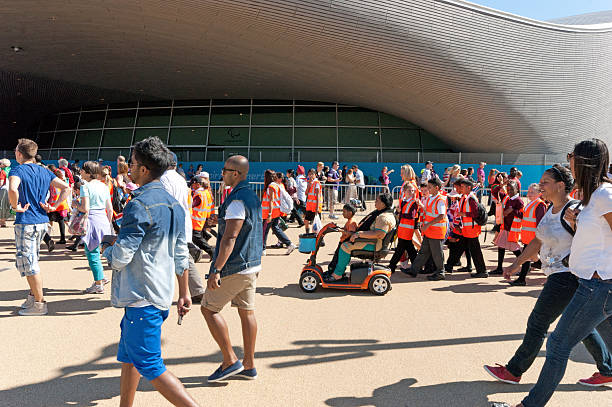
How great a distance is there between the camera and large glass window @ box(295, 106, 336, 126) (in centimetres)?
2834

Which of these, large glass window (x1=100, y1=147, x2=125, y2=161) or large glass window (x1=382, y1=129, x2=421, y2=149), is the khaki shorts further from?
large glass window (x1=100, y1=147, x2=125, y2=161)

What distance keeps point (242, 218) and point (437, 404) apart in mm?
2063

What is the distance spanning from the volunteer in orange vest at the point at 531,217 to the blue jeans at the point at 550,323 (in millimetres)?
3543

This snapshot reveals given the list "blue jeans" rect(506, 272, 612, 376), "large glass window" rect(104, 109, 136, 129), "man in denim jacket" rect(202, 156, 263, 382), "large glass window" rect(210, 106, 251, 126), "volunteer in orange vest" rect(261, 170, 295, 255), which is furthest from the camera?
"large glass window" rect(104, 109, 136, 129)

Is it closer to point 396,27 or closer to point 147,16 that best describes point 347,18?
point 396,27

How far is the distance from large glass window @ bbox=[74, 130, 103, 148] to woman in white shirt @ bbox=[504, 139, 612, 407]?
33.2m

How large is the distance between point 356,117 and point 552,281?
84.0 ft

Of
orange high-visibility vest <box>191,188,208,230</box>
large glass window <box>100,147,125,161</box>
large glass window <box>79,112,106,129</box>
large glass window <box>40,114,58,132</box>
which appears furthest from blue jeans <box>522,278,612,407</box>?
large glass window <box>40,114,58,132</box>

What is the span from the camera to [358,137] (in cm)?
2783

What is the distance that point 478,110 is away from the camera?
22.1 metres

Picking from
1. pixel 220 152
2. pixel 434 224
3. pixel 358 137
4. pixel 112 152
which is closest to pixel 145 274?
pixel 434 224

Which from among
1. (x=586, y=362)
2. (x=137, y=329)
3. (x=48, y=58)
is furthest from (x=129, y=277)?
(x=48, y=58)

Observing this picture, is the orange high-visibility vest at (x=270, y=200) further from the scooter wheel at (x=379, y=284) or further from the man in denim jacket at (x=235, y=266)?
the man in denim jacket at (x=235, y=266)

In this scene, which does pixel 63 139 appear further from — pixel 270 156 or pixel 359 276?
pixel 359 276
